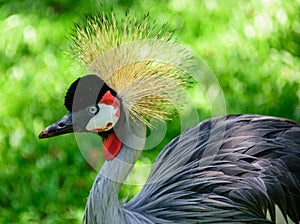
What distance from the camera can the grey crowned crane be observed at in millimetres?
2131

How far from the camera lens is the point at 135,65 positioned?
2.21m

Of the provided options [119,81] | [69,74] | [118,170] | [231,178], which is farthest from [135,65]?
[69,74]

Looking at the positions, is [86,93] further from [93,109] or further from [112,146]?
[112,146]

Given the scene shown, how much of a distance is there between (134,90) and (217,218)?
1.40 ft

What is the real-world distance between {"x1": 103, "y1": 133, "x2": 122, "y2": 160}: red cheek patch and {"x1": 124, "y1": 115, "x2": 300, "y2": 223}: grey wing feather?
0.60 feet

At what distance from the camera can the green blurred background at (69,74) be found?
2.78 meters

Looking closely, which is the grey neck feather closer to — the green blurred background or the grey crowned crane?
the grey crowned crane

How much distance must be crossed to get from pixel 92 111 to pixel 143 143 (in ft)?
0.55

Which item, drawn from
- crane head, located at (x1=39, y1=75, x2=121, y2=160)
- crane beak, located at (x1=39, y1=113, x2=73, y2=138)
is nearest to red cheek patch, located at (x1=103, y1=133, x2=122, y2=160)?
crane head, located at (x1=39, y1=75, x2=121, y2=160)

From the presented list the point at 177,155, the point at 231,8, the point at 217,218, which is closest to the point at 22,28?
the point at 231,8

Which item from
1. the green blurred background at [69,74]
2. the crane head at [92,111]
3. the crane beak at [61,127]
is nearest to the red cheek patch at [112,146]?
the crane head at [92,111]

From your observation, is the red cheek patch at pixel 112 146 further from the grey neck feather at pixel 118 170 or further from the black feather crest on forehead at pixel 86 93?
the black feather crest on forehead at pixel 86 93

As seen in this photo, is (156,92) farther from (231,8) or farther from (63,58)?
(231,8)

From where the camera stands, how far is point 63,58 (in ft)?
10.5
